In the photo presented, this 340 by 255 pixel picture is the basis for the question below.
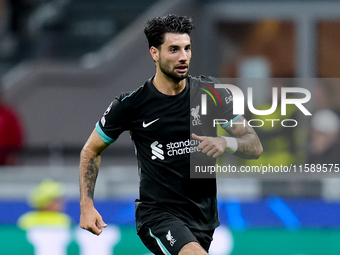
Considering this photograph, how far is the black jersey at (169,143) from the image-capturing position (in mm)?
4352


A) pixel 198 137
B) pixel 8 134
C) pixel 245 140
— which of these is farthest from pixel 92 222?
pixel 8 134

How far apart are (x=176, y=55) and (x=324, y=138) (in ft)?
18.1

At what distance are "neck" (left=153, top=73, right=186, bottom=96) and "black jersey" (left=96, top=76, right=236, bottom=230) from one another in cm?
4

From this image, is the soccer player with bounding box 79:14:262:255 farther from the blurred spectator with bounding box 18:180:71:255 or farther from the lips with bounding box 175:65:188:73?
the blurred spectator with bounding box 18:180:71:255

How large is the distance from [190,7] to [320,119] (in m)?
3.22

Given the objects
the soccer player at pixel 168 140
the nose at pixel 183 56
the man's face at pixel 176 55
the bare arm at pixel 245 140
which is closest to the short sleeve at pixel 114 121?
the soccer player at pixel 168 140

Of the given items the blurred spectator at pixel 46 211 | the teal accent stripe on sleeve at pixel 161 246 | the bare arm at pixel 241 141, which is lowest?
the teal accent stripe on sleeve at pixel 161 246

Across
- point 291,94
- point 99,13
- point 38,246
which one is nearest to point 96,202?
point 38,246

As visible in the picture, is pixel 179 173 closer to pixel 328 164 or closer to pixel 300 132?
pixel 328 164

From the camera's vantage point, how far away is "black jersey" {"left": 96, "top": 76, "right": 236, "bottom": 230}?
435cm

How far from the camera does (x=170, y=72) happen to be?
4285mm

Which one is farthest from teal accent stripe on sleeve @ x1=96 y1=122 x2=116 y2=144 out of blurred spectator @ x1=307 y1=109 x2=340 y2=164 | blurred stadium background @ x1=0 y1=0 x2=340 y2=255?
blurred spectator @ x1=307 y1=109 x2=340 y2=164

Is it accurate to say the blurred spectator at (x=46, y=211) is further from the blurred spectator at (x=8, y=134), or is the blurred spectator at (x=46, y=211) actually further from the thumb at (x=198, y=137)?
the thumb at (x=198, y=137)

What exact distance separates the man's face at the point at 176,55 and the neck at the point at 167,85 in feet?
0.37
